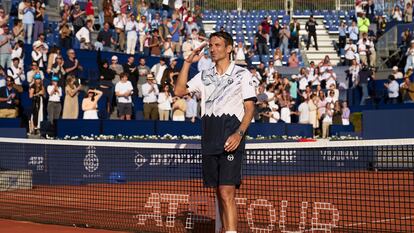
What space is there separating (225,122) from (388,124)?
17127 millimetres

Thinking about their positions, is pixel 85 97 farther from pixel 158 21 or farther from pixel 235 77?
pixel 235 77

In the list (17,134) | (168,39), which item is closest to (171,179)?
(17,134)

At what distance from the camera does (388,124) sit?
24.9 metres

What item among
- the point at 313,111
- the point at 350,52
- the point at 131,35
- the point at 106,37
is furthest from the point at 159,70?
the point at 350,52

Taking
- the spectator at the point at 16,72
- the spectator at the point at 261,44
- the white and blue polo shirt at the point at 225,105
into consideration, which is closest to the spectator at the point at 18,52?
the spectator at the point at 16,72

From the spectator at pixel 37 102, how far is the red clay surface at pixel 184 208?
4084mm

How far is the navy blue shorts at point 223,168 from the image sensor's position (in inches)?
330

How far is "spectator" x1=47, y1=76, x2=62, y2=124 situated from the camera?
854 inches

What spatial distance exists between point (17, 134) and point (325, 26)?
23787 millimetres

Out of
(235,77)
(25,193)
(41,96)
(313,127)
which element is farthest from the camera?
(313,127)

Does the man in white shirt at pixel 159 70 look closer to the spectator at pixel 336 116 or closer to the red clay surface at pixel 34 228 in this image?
the spectator at pixel 336 116

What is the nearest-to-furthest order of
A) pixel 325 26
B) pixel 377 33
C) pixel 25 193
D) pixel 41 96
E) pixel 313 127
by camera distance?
pixel 25 193
pixel 41 96
pixel 313 127
pixel 377 33
pixel 325 26

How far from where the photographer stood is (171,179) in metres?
14.6

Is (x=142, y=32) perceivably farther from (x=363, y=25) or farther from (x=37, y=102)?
(x=363, y=25)
